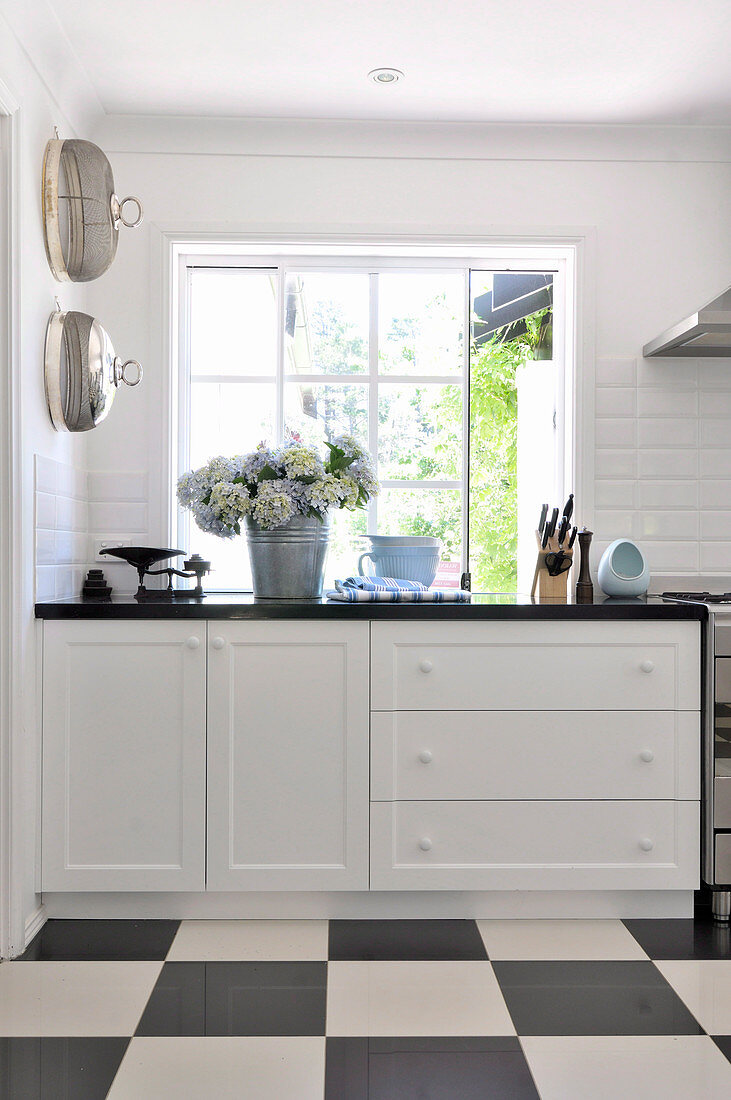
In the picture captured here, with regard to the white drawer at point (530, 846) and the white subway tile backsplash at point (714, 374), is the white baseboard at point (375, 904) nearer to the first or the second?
the white drawer at point (530, 846)

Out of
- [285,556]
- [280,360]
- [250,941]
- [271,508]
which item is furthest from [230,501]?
[250,941]

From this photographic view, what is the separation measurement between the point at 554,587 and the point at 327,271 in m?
1.31

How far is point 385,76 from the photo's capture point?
Result: 2680 mm

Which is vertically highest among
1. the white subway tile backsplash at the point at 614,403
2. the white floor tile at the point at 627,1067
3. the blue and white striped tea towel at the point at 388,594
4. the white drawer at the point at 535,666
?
the white subway tile backsplash at the point at 614,403

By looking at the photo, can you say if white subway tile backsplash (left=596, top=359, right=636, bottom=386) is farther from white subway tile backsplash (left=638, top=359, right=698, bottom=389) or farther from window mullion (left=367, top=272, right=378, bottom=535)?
window mullion (left=367, top=272, right=378, bottom=535)

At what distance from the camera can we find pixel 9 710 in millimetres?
2293

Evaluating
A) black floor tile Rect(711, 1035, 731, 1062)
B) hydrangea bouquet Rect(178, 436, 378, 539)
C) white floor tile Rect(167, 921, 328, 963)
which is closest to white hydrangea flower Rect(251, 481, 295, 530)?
hydrangea bouquet Rect(178, 436, 378, 539)

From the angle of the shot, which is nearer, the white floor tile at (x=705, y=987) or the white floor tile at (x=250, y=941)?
the white floor tile at (x=705, y=987)

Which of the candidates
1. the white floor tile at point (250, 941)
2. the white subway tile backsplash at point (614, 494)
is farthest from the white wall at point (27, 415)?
the white subway tile backsplash at point (614, 494)

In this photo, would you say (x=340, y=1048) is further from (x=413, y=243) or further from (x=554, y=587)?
(x=413, y=243)

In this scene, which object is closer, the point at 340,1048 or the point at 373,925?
the point at 340,1048

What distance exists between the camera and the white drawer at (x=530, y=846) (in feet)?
7.99

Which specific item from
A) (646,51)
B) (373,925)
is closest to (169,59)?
(646,51)

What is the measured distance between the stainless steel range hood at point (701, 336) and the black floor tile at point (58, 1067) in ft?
7.31
